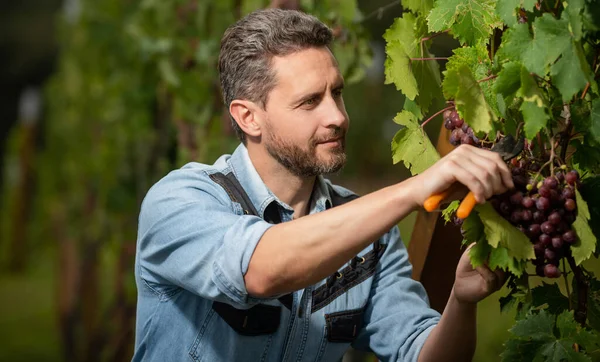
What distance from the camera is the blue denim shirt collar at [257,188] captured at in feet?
8.90

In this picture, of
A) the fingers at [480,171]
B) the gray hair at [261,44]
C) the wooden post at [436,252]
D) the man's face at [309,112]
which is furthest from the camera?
the wooden post at [436,252]

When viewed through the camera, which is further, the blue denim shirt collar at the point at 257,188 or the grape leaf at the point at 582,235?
the blue denim shirt collar at the point at 257,188

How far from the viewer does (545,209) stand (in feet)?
6.16

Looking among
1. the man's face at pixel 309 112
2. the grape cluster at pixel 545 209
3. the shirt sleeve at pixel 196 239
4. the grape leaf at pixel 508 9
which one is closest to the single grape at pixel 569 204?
the grape cluster at pixel 545 209

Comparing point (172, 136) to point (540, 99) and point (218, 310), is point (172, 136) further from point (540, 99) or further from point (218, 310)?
point (540, 99)

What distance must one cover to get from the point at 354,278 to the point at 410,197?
37.5 inches

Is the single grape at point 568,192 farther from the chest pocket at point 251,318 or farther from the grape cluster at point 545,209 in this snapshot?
the chest pocket at point 251,318

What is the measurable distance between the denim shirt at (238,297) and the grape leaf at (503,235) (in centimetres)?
52

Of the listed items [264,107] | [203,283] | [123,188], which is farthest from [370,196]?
[123,188]

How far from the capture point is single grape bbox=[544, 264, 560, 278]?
1.92 meters

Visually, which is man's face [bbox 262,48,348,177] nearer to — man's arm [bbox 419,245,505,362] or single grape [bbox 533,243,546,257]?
man's arm [bbox 419,245,505,362]

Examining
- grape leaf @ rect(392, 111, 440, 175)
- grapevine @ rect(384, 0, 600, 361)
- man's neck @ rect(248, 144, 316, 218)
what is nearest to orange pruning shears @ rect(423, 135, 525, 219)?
grapevine @ rect(384, 0, 600, 361)

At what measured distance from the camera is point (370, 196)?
6.34 feet

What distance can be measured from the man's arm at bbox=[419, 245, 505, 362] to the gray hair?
0.76 m
